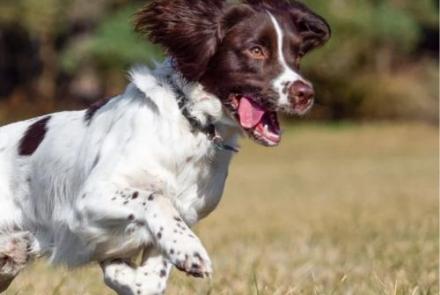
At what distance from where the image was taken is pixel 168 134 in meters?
5.41

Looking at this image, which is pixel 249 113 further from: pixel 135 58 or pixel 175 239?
pixel 135 58

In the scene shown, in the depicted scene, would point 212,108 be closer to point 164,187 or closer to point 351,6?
point 164,187

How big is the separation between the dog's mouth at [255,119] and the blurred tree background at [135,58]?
96.4ft

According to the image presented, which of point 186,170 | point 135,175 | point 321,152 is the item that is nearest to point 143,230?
point 135,175

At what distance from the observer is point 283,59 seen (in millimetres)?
5453

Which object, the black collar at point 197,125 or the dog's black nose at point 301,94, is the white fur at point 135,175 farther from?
the dog's black nose at point 301,94

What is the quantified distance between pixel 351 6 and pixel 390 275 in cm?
3268

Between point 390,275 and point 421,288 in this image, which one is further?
point 390,275

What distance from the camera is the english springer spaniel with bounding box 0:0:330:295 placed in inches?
210

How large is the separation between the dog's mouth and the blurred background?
2.36 ft

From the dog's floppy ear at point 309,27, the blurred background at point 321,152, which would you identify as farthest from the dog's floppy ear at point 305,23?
the blurred background at point 321,152

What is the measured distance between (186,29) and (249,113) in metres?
0.55

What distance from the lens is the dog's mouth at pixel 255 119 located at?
17.5 ft

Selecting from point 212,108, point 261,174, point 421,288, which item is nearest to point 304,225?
point 421,288
